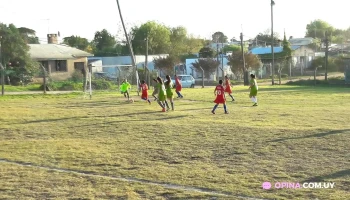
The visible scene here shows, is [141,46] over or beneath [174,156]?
over

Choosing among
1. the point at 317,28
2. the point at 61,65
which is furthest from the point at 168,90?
the point at 317,28

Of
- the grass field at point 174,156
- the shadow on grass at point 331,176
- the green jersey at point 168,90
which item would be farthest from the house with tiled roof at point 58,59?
the shadow on grass at point 331,176

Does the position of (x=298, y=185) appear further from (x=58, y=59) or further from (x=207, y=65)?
(x=207, y=65)

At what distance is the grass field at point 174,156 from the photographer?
7686mm

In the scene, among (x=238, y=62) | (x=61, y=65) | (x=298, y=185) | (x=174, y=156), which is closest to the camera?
(x=298, y=185)

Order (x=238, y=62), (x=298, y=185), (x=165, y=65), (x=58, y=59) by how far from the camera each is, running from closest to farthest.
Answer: (x=298, y=185) < (x=58, y=59) < (x=165, y=65) < (x=238, y=62)

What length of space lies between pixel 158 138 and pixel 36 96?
1915 cm

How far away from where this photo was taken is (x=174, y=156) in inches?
403

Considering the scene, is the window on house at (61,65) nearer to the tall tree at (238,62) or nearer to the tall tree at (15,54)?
the tall tree at (15,54)

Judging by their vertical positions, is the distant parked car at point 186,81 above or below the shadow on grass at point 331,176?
above

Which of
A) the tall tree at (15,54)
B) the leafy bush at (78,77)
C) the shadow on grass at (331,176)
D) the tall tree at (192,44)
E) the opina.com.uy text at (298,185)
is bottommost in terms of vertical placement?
the opina.com.uy text at (298,185)

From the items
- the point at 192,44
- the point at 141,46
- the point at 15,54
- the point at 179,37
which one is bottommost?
the point at 15,54

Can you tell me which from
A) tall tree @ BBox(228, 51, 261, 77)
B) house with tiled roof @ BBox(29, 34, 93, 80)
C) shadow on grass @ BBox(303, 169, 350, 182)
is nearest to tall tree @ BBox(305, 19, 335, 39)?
tall tree @ BBox(228, 51, 261, 77)

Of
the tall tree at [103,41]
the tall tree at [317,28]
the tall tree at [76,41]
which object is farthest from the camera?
the tall tree at [317,28]
